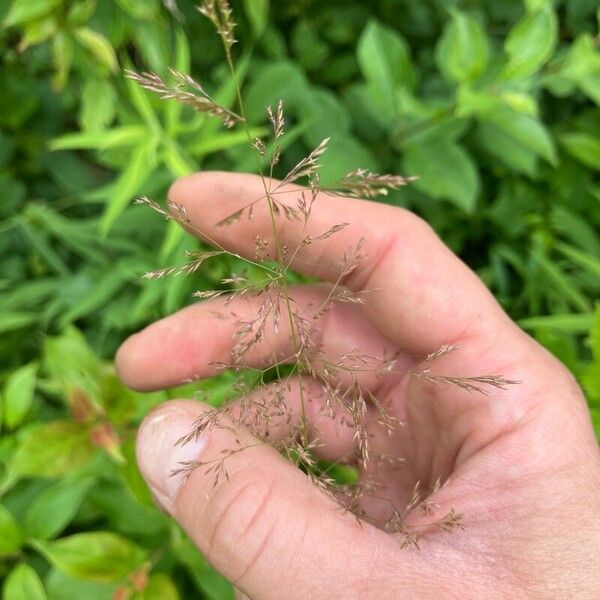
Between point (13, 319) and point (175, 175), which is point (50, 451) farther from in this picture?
point (175, 175)

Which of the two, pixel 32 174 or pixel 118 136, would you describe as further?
pixel 32 174

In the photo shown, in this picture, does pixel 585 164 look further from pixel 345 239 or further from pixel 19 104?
pixel 19 104

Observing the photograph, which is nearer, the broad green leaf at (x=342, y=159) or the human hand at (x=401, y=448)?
the human hand at (x=401, y=448)

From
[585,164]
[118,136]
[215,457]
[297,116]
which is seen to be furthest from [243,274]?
[585,164]

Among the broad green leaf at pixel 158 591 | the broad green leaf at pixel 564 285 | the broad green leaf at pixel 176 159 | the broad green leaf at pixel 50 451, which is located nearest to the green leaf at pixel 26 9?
the broad green leaf at pixel 176 159

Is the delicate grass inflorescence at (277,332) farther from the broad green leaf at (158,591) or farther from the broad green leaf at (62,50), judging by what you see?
the broad green leaf at (62,50)

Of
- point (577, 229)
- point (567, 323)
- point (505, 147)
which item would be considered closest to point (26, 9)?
point (505, 147)
